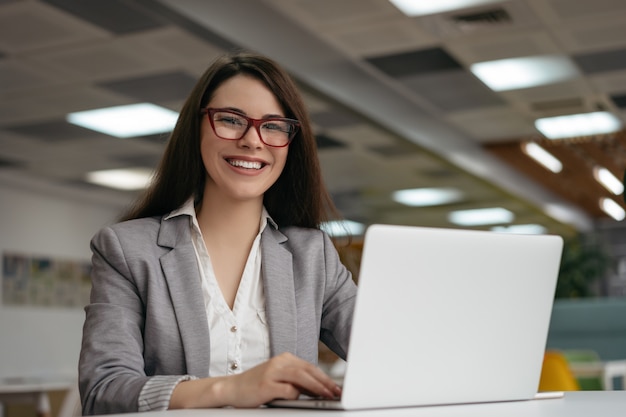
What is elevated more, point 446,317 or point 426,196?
point 426,196

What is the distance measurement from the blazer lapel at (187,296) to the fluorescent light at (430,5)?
401cm

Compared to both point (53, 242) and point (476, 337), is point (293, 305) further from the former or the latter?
point (53, 242)

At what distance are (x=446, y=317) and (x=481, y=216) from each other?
42.2 ft

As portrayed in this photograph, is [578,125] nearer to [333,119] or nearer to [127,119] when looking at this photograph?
[333,119]

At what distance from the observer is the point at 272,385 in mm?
1032

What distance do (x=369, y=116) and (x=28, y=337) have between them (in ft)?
17.7

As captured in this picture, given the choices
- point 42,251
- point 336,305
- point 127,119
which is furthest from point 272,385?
point 42,251

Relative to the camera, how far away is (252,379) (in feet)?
3.44

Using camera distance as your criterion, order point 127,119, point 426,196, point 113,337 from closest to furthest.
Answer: point 113,337, point 127,119, point 426,196

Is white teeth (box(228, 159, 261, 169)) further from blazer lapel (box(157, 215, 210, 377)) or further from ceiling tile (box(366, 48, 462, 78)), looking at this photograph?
ceiling tile (box(366, 48, 462, 78))

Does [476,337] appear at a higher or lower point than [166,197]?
lower

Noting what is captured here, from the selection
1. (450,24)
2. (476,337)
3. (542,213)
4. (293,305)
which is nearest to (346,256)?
(293,305)

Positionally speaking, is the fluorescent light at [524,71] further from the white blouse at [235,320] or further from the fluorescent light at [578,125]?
the white blouse at [235,320]

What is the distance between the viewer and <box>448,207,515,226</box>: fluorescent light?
13156 mm
